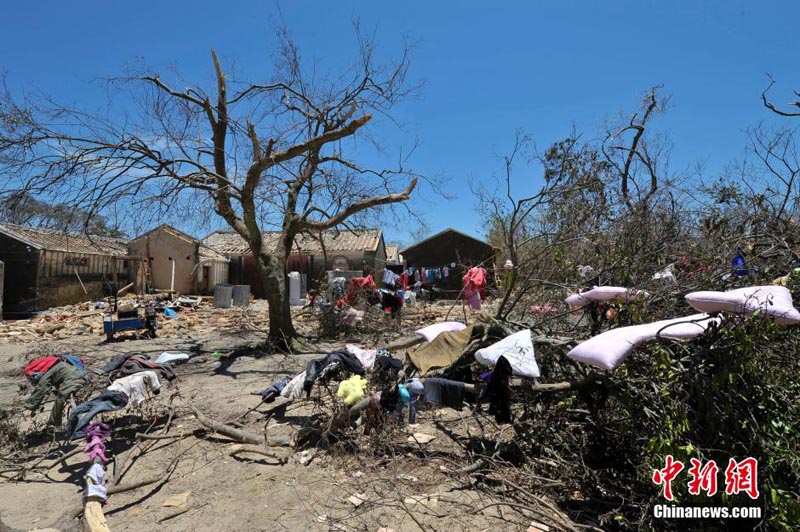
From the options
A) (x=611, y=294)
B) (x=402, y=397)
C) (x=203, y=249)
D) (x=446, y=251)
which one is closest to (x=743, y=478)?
(x=611, y=294)

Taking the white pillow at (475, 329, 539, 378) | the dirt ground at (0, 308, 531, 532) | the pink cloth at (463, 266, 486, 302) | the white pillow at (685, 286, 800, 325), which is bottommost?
the dirt ground at (0, 308, 531, 532)

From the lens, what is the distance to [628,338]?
304cm

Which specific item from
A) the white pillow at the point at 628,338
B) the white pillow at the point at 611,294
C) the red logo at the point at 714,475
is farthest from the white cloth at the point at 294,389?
the red logo at the point at 714,475

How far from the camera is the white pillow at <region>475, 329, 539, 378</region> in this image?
3.60 meters

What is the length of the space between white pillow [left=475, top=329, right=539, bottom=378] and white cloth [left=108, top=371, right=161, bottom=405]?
3.37 m

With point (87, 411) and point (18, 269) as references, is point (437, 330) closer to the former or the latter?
point (87, 411)

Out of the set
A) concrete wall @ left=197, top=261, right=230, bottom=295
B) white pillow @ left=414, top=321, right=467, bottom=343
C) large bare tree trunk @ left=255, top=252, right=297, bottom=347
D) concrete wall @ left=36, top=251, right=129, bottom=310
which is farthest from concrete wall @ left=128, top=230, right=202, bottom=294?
white pillow @ left=414, top=321, right=467, bottom=343

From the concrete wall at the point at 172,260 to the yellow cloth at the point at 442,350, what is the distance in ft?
70.8

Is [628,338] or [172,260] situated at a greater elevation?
[172,260]

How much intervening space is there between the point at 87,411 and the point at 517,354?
12.6 ft

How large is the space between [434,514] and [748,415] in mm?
2132

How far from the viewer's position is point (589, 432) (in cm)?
388

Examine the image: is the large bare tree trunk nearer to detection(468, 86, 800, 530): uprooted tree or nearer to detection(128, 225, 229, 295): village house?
detection(468, 86, 800, 530): uprooted tree

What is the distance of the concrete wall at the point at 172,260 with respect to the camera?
23734mm
